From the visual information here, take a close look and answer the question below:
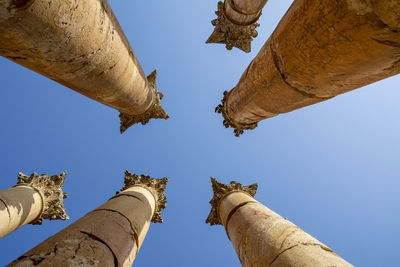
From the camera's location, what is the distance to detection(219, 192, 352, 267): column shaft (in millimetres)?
3435

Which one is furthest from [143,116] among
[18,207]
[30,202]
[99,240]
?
[99,240]

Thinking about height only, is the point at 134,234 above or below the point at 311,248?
above

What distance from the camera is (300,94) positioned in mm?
4027

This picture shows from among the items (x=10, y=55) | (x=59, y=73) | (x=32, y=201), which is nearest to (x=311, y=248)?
(x=59, y=73)

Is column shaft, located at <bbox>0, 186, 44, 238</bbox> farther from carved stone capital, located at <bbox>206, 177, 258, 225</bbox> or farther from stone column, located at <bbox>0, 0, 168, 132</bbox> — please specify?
carved stone capital, located at <bbox>206, 177, 258, 225</bbox>

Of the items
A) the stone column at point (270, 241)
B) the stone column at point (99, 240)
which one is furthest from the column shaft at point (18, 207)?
the stone column at point (270, 241)

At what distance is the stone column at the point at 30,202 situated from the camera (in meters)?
7.45

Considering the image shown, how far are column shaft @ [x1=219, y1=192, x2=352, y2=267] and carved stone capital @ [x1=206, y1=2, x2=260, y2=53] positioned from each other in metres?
8.60

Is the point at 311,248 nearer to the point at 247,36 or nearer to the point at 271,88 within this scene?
the point at 271,88

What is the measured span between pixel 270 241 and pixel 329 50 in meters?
3.30

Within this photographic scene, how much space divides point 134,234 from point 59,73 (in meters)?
3.53

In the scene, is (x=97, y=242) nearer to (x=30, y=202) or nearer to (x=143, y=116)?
(x=30, y=202)

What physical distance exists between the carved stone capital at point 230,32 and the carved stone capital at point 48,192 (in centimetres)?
1033

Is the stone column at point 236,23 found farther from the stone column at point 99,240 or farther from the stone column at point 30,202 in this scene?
the stone column at point 30,202
